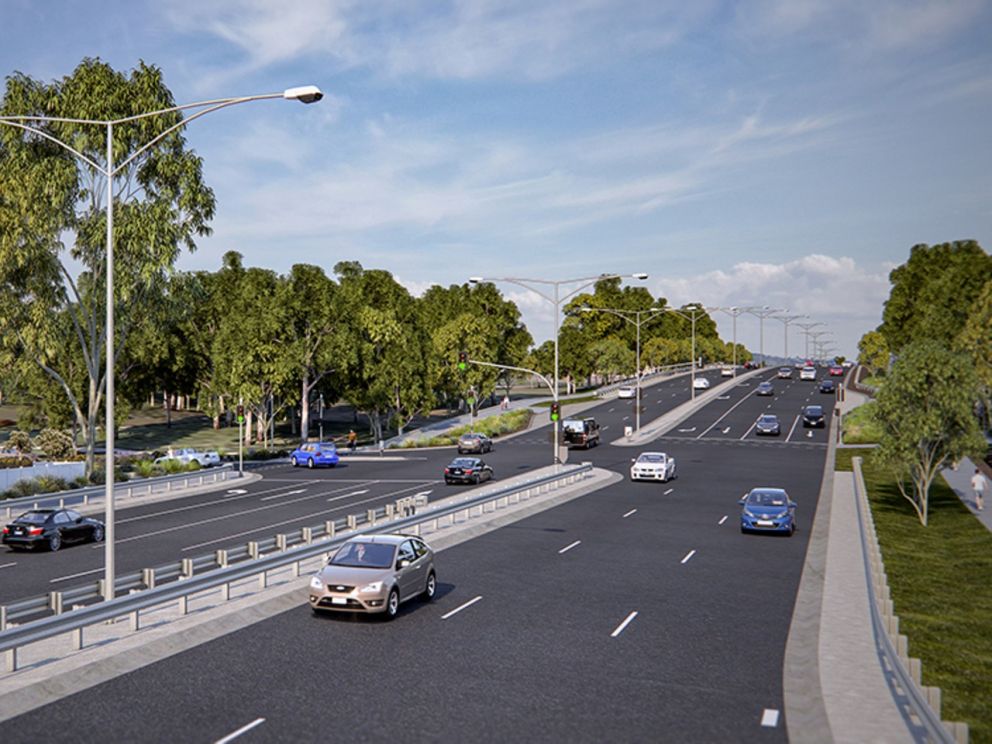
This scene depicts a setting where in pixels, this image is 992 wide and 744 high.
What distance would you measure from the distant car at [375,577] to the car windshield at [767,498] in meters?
15.3

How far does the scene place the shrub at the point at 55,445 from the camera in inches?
2021

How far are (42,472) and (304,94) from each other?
34613mm

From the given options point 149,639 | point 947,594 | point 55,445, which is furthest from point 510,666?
point 55,445

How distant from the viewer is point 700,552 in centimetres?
2675

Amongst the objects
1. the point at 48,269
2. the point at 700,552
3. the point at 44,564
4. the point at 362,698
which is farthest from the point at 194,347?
the point at 362,698

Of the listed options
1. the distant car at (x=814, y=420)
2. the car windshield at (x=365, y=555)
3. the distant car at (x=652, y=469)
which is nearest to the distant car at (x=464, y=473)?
the distant car at (x=652, y=469)

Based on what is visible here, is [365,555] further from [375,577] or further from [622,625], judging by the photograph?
[622,625]

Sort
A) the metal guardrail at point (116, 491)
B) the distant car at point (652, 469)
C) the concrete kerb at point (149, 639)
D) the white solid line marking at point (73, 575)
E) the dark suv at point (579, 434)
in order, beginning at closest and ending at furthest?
the concrete kerb at point (149, 639) < the white solid line marking at point (73, 575) < the metal guardrail at point (116, 491) < the distant car at point (652, 469) < the dark suv at point (579, 434)

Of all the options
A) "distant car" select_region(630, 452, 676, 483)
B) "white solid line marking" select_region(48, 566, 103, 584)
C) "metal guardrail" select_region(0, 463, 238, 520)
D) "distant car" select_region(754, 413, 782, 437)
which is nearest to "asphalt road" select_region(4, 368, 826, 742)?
"white solid line marking" select_region(48, 566, 103, 584)

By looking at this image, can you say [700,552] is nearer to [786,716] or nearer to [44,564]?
[786,716]

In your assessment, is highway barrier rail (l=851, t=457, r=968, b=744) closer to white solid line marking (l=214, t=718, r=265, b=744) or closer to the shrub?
white solid line marking (l=214, t=718, r=265, b=744)

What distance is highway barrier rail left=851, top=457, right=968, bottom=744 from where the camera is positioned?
10.3 m

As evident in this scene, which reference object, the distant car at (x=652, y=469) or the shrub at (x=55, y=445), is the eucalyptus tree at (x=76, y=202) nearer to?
the shrub at (x=55, y=445)

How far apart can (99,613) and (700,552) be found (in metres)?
17.3
